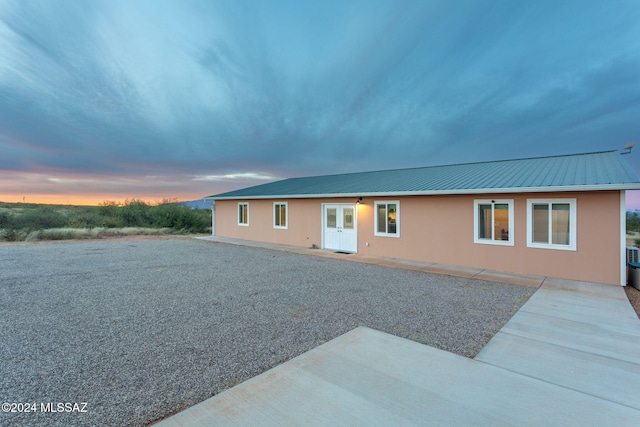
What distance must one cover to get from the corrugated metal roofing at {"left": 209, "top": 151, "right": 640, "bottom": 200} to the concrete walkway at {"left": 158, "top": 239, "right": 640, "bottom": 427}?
4146 millimetres

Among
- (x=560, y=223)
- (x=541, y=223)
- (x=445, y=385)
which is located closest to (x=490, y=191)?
(x=541, y=223)

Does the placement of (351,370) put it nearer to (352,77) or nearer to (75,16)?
(75,16)

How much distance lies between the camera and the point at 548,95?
14070mm

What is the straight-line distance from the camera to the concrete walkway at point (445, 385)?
226 cm

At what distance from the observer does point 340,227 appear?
1210 cm

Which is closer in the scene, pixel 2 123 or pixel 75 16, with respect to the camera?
pixel 75 16

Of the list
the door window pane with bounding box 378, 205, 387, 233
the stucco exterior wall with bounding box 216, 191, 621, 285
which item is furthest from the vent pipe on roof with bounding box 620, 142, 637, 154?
the door window pane with bounding box 378, 205, 387, 233

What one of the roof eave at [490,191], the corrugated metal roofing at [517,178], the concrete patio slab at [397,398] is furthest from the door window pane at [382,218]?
the concrete patio slab at [397,398]

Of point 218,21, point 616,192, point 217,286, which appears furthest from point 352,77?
point 217,286

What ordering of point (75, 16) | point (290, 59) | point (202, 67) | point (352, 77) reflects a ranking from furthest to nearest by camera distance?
point (352, 77) < point (290, 59) < point (202, 67) < point (75, 16)

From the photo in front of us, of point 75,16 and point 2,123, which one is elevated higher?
point 75,16

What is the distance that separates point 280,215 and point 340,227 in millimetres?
3687

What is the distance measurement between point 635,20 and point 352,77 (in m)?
10.1

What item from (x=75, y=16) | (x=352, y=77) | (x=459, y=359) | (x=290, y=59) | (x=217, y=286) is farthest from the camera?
(x=352, y=77)
